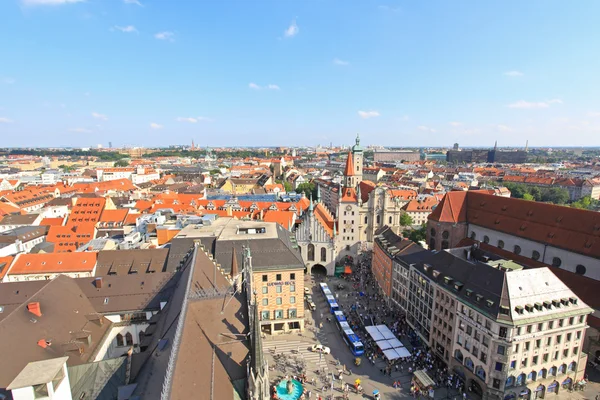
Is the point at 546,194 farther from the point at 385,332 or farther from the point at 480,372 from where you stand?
the point at 480,372

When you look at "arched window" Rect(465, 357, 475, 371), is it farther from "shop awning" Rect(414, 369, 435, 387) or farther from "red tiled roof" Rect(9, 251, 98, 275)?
"red tiled roof" Rect(9, 251, 98, 275)

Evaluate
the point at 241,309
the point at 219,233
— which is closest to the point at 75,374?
the point at 241,309

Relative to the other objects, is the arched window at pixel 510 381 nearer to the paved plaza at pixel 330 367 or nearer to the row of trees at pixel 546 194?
the paved plaza at pixel 330 367

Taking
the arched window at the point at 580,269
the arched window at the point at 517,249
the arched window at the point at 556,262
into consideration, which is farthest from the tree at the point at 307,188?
the arched window at the point at 580,269

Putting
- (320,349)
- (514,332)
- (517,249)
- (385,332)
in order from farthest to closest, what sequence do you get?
(517,249), (385,332), (320,349), (514,332)

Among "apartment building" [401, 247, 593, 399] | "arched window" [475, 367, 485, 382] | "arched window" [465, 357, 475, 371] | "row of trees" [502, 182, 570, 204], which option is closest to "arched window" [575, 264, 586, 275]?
"apartment building" [401, 247, 593, 399]

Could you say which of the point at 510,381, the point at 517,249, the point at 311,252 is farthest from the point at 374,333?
the point at 517,249
